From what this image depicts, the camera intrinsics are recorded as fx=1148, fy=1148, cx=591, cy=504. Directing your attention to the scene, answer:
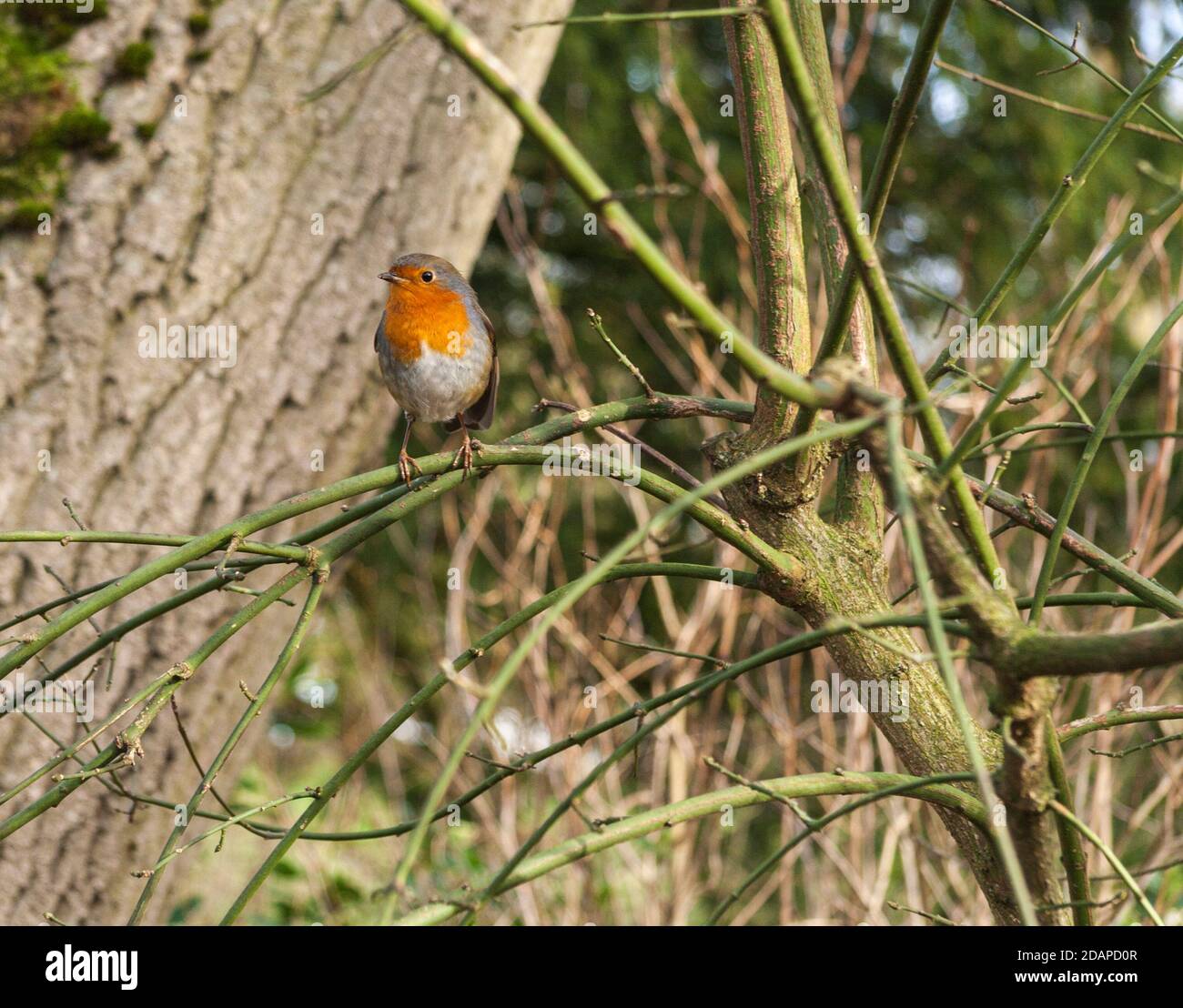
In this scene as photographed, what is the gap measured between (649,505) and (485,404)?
1943 mm

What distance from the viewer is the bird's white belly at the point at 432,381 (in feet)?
8.41

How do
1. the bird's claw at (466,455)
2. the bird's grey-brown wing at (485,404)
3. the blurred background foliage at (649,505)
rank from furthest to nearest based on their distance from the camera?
the blurred background foliage at (649,505) → the bird's grey-brown wing at (485,404) → the bird's claw at (466,455)

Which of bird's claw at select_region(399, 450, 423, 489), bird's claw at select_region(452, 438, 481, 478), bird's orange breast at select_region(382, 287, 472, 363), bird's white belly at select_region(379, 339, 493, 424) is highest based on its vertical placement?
bird's orange breast at select_region(382, 287, 472, 363)

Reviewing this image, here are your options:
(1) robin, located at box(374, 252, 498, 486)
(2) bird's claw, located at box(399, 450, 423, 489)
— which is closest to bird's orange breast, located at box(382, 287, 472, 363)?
(1) robin, located at box(374, 252, 498, 486)

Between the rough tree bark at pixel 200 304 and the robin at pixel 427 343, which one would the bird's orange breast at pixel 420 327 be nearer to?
the robin at pixel 427 343

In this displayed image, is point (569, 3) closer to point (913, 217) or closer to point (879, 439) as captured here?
point (879, 439)

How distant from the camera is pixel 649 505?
4.95 metres

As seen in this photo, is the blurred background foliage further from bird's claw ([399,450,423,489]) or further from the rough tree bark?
bird's claw ([399,450,423,489])

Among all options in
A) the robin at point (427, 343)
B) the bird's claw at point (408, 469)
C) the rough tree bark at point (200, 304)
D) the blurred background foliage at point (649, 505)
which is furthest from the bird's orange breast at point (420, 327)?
the bird's claw at point (408, 469)

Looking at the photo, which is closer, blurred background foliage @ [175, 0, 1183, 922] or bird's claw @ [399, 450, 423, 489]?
bird's claw @ [399, 450, 423, 489]

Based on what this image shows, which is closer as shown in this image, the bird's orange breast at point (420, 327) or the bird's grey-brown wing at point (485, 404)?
the bird's orange breast at point (420, 327)

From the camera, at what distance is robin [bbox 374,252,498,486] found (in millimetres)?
2570

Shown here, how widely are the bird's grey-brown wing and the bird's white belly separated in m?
0.16
